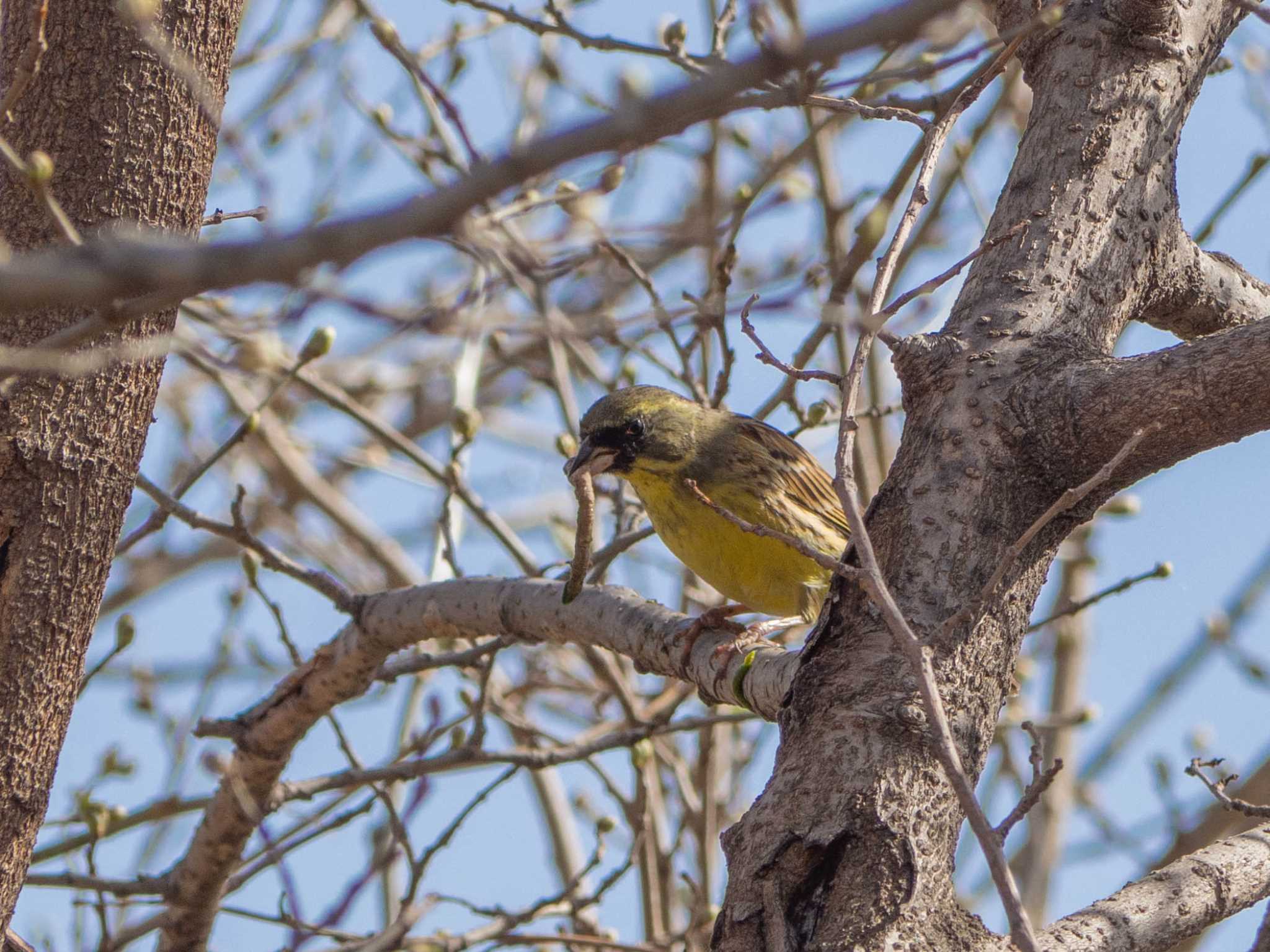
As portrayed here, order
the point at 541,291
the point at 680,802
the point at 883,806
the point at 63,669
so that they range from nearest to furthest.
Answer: the point at 883,806
the point at 63,669
the point at 541,291
the point at 680,802

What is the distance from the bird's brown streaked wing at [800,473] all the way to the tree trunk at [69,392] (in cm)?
301

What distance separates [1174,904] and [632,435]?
132 inches

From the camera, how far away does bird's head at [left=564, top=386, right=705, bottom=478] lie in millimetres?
5316

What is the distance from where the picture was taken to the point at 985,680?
2473 mm

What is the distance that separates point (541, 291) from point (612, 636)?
111 centimetres

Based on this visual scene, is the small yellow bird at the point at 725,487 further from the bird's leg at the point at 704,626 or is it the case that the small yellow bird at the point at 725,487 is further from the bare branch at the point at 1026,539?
the bare branch at the point at 1026,539

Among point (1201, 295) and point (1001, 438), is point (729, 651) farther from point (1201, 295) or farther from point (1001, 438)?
point (1201, 295)

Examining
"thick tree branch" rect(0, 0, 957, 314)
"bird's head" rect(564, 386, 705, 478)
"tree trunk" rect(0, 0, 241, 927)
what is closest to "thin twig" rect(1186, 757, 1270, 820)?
"thick tree branch" rect(0, 0, 957, 314)

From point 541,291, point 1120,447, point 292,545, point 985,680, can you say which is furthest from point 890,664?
point 292,545

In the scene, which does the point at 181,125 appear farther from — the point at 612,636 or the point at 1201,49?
the point at 1201,49

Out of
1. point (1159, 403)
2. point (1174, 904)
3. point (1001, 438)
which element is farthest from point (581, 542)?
point (1174, 904)

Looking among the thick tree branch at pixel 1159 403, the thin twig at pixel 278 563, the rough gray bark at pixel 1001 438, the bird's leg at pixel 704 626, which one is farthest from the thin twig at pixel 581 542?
the thick tree branch at pixel 1159 403

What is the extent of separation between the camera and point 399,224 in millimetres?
1221

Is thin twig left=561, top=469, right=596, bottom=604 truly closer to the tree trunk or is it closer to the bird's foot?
the bird's foot
